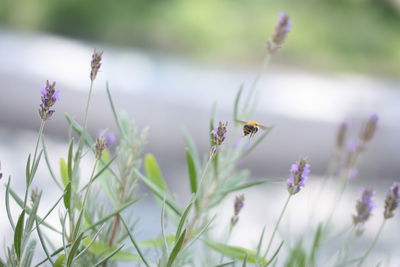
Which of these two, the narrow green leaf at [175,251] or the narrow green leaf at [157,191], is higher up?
the narrow green leaf at [157,191]

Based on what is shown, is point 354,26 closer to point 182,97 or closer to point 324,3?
point 324,3

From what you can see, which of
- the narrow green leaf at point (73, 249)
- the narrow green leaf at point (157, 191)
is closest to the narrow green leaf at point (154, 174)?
the narrow green leaf at point (157, 191)

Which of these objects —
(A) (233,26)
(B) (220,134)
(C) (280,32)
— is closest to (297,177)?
(B) (220,134)

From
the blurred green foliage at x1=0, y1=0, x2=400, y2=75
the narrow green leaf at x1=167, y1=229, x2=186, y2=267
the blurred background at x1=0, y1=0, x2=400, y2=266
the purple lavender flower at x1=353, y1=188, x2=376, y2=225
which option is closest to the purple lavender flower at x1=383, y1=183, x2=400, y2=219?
the purple lavender flower at x1=353, y1=188, x2=376, y2=225

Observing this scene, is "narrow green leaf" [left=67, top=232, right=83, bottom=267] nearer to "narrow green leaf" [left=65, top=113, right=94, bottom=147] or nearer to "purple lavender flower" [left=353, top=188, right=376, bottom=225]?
"narrow green leaf" [left=65, top=113, right=94, bottom=147]

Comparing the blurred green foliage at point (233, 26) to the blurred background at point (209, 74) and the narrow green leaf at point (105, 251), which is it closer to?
the blurred background at point (209, 74)

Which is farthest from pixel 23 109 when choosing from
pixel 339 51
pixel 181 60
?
pixel 339 51
